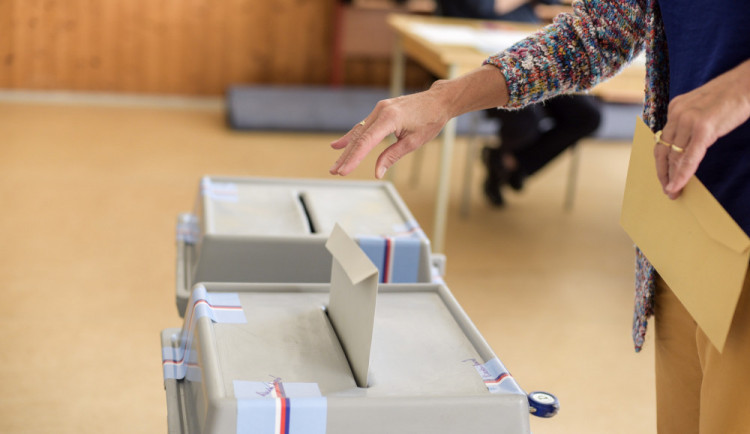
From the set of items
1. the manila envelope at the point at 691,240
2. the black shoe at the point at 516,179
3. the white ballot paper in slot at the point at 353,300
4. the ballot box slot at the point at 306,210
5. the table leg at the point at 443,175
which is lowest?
the black shoe at the point at 516,179

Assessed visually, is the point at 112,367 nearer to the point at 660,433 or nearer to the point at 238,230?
the point at 238,230

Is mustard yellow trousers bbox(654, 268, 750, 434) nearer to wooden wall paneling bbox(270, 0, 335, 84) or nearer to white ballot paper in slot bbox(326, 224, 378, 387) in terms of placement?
white ballot paper in slot bbox(326, 224, 378, 387)

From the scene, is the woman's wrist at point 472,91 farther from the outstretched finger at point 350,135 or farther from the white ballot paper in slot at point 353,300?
the white ballot paper in slot at point 353,300

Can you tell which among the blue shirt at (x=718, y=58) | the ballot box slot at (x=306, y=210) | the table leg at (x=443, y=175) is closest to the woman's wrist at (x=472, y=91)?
the blue shirt at (x=718, y=58)

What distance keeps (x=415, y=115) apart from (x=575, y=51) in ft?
0.70

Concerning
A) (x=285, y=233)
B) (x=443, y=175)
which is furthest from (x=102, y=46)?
(x=285, y=233)

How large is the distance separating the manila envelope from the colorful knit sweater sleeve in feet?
0.51

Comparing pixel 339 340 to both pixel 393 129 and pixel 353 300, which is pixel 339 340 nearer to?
pixel 353 300

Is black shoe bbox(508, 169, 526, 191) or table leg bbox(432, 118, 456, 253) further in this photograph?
black shoe bbox(508, 169, 526, 191)

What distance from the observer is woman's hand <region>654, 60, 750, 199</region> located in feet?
2.31

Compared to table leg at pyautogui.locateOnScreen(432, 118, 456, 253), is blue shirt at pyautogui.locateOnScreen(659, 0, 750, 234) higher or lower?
higher

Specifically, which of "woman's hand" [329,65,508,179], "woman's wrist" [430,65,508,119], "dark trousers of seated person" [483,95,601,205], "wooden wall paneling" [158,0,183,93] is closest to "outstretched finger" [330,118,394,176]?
"woman's hand" [329,65,508,179]

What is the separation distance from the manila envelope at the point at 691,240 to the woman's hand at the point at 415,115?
20 centimetres

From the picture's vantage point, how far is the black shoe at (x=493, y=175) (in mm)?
3312
